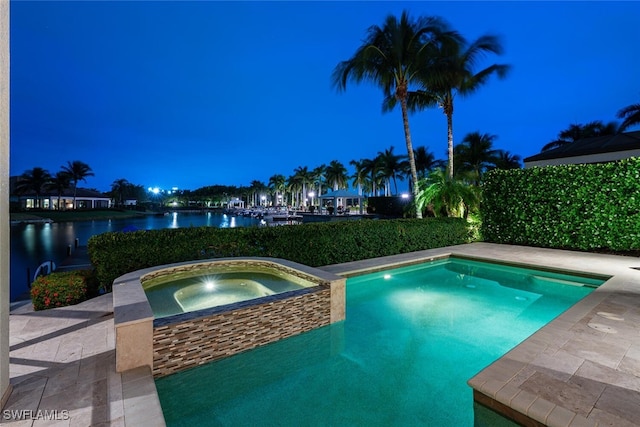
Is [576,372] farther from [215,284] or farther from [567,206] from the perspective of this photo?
[567,206]

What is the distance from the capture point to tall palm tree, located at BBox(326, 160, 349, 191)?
5450 centimetres

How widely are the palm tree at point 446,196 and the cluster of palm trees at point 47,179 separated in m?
67.4

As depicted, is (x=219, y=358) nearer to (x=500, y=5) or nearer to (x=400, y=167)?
(x=400, y=167)

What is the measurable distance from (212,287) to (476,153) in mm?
29464

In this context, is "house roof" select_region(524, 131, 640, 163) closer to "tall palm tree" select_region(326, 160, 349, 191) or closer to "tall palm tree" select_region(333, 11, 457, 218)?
"tall palm tree" select_region(333, 11, 457, 218)

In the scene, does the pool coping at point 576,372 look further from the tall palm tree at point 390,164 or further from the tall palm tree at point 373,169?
the tall palm tree at point 373,169

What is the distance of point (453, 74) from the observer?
41.2 ft

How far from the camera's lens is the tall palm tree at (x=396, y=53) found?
11719 millimetres

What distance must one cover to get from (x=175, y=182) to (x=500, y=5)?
141374 mm

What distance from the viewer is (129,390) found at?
8.88 feet

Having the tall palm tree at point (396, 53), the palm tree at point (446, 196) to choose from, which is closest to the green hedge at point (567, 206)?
the palm tree at point (446, 196)

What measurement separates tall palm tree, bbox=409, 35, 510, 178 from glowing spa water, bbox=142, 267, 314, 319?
34.2 feet

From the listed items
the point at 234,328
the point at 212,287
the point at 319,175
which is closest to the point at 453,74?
the point at 212,287

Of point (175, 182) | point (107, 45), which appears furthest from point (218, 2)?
point (175, 182)
